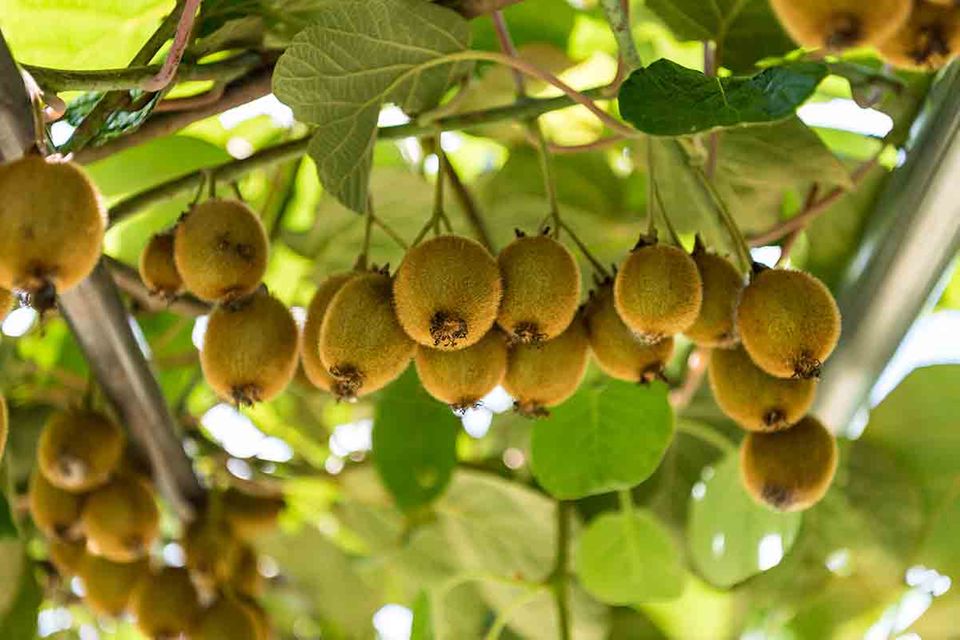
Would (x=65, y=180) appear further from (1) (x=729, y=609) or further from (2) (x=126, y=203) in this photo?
(1) (x=729, y=609)

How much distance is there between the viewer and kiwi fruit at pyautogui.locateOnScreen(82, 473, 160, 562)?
104 centimetres

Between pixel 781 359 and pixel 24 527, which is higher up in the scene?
pixel 781 359

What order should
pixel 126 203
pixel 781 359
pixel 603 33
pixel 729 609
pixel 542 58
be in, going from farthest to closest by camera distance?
pixel 729 609, pixel 603 33, pixel 542 58, pixel 126 203, pixel 781 359

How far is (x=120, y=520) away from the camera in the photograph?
1.04m

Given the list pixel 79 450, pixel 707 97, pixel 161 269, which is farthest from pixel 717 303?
pixel 79 450

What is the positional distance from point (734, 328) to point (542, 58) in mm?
441


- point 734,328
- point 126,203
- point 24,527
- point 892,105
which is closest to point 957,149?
point 892,105

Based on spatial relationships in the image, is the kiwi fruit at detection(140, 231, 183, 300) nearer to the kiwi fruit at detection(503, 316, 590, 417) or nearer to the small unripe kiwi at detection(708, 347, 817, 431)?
the kiwi fruit at detection(503, 316, 590, 417)

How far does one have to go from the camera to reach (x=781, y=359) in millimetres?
744

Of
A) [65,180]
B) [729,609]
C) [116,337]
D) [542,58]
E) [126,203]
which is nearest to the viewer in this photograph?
[65,180]

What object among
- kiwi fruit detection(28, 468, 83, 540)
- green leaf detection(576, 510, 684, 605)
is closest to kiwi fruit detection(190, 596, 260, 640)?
kiwi fruit detection(28, 468, 83, 540)

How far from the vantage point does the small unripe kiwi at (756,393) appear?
79 cm

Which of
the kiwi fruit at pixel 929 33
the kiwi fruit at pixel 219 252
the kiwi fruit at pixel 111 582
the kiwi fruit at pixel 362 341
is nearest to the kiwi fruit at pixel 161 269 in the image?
the kiwi fruit at pixel 219 252

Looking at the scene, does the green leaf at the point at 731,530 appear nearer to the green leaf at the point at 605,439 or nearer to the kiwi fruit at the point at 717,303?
the green leaf at the point at 605,439
